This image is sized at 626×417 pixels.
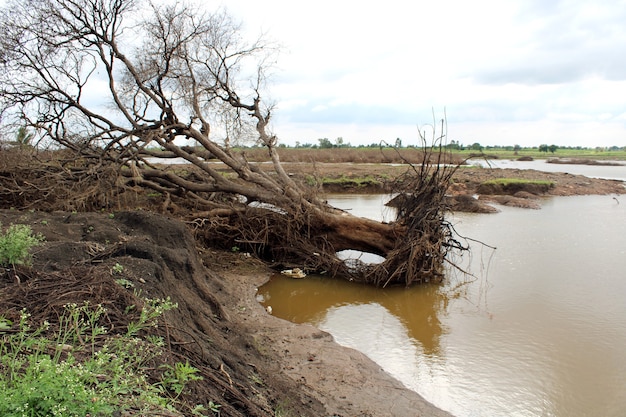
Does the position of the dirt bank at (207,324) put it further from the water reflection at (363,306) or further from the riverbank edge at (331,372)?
the water reflection at (363,306)

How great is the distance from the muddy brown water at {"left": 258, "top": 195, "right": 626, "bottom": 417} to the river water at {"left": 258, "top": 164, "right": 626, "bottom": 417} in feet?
0.06

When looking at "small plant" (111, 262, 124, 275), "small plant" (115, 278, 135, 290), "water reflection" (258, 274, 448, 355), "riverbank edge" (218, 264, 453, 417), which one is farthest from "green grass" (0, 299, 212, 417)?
"water reflection" (258, 274, 448, 355)

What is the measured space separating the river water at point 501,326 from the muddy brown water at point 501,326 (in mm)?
19

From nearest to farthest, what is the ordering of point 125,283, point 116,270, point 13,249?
point 13,249 → point 125,283 → point 116,270

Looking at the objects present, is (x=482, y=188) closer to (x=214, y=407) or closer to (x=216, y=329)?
(x=216, y=329)

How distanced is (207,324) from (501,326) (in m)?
4.59

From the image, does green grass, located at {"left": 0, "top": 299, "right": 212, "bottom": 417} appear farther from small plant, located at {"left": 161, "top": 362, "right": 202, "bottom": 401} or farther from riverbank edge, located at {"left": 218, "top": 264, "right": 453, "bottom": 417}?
riverbank edge, located at {"left": 218, "top": 264, "right": 453, "bottom": 417}

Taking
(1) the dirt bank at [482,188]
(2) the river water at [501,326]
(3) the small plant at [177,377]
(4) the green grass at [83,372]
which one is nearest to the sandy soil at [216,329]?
(3) the small plant at [177,377]

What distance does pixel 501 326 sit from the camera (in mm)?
7480

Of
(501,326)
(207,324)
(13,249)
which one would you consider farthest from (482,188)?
(13,249)

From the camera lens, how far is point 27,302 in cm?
379

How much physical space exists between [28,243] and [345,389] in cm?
351

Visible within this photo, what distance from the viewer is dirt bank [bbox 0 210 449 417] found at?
3959 millimetres

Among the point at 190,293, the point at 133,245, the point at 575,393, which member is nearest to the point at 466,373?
the point at 575,393
